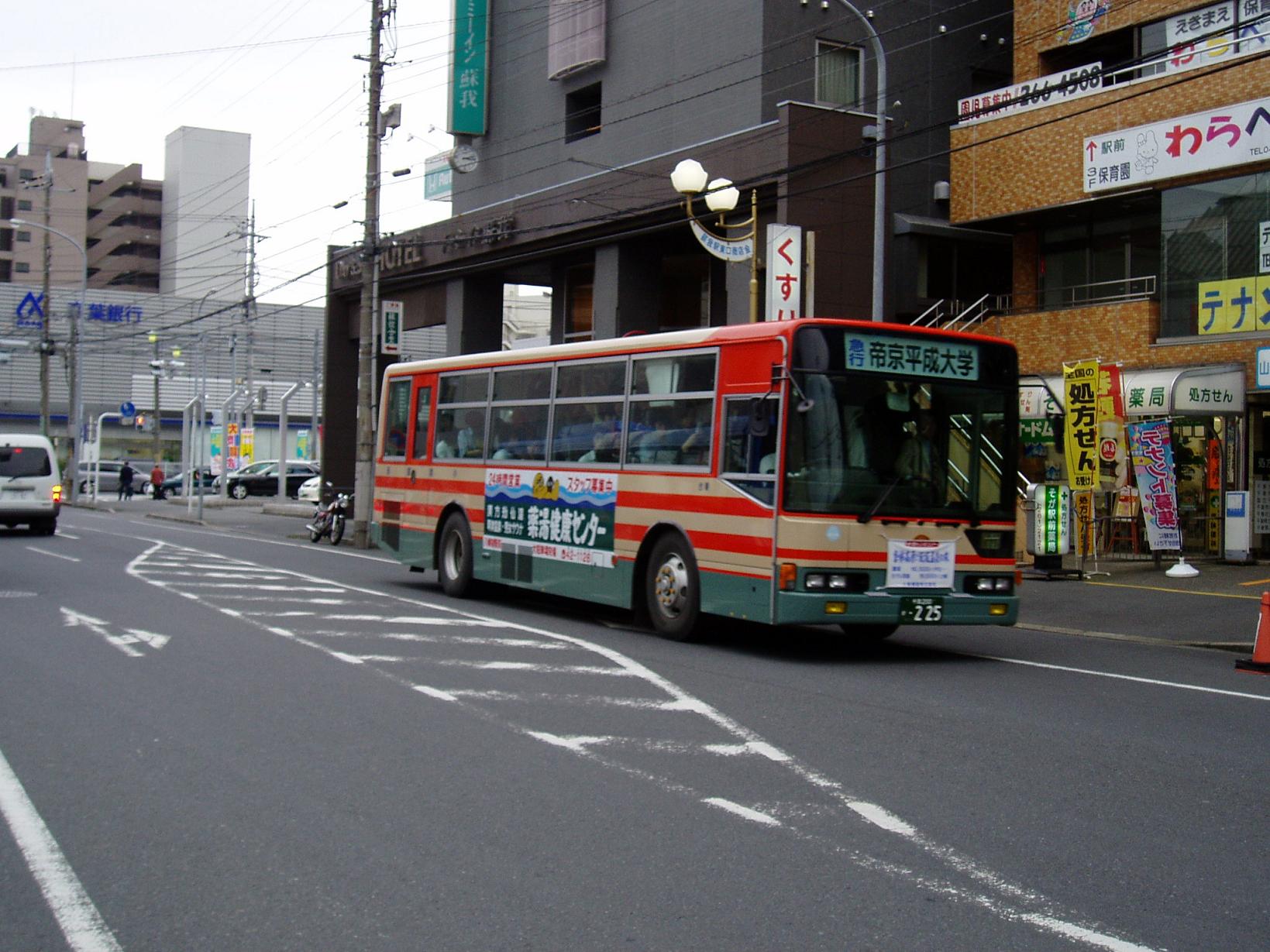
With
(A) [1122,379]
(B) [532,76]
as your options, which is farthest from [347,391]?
(A) [1122,379]

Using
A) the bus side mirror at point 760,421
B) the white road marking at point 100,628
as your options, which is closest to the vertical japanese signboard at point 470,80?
the white road marking at point 100,628

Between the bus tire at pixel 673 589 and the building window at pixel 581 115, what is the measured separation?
19929 mm

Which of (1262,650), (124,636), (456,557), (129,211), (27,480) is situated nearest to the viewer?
(1262,650)

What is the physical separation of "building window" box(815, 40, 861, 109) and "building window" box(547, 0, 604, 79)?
5.69 m

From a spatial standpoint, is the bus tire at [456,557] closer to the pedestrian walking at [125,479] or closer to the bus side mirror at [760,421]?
the bus side mirror at [760,421]

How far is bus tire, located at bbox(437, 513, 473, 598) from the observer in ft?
54.7

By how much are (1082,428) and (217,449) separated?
135ft

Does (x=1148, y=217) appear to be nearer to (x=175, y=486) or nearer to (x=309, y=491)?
(x=309, y=491)

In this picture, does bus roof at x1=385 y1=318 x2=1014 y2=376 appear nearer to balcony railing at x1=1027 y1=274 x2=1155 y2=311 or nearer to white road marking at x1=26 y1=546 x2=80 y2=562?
white road marking at x1=26 y1=546 x2=80 y2=562

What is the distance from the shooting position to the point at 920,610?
1171 cm

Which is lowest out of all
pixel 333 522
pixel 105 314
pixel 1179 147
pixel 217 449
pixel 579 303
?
pixel 333 522

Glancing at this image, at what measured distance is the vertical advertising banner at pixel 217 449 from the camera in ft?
154

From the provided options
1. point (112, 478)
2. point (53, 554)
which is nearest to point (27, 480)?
point (53, 554)

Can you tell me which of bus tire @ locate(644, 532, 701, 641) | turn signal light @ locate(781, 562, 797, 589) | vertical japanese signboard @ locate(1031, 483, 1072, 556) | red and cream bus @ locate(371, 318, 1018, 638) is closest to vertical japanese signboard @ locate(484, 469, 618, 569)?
red and cream bus @ locate(371, 318, 1018, 638)
